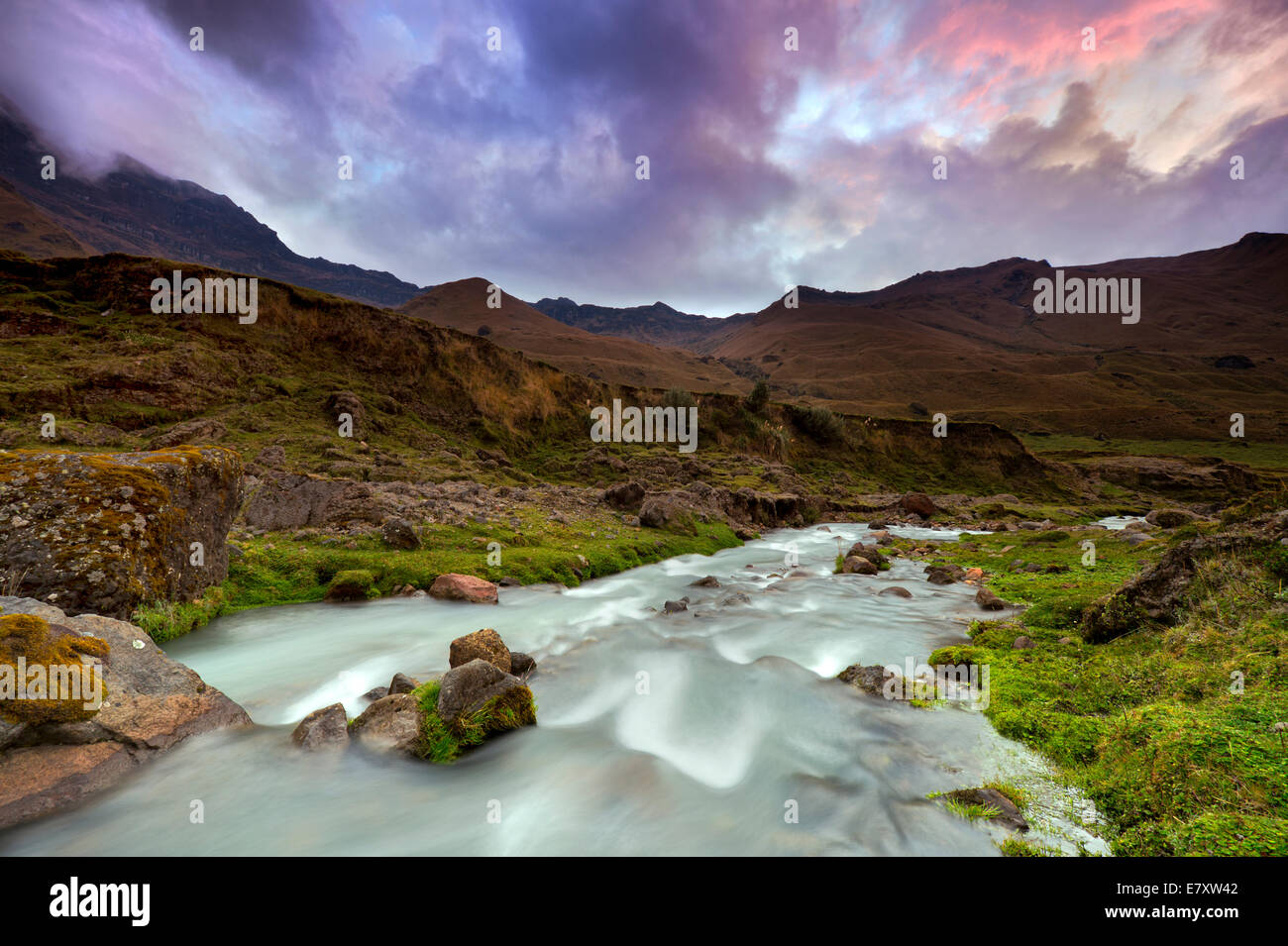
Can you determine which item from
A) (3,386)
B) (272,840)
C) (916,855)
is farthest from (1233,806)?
(3,386)

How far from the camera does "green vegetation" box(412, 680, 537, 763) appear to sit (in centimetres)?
639

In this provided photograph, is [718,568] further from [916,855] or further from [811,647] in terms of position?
[916,855]

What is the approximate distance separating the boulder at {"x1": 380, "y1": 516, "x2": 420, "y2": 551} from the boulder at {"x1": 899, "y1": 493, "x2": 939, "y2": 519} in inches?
1598

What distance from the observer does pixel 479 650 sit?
8016mm

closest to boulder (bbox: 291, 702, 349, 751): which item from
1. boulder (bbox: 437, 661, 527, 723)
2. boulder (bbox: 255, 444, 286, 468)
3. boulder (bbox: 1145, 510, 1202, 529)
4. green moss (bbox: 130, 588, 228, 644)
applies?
boulder (bbox: 437, 661, 527, 723)

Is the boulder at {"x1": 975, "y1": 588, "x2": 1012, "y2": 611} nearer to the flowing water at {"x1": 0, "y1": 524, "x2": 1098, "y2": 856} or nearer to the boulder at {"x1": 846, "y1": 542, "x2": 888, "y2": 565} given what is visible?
the flowing water at {"x1": 0, "y1": 524, "x2": 1098, "y2": 856}

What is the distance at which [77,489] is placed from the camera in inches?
355

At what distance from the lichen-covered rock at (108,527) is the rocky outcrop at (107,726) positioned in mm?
2496

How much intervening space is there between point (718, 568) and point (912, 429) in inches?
2422
